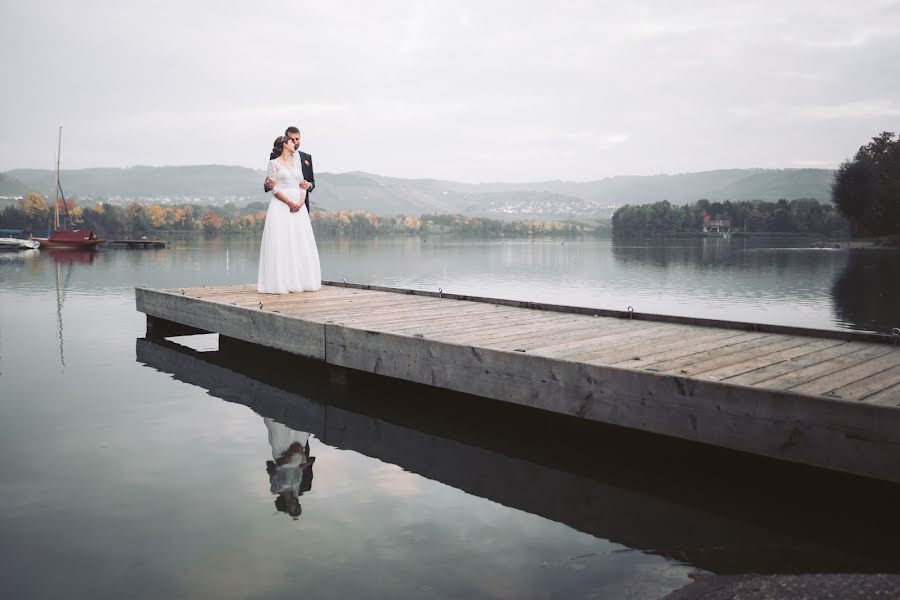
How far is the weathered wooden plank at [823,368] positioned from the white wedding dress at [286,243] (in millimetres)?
9006

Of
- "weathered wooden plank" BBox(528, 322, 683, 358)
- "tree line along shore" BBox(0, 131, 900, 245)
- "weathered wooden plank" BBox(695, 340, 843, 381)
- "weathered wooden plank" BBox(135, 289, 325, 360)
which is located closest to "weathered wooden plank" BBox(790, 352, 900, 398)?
"weathered wooden plank" BBox(695, 340, 843, 381)

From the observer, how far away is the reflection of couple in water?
240 inches

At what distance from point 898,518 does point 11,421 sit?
31.3ft

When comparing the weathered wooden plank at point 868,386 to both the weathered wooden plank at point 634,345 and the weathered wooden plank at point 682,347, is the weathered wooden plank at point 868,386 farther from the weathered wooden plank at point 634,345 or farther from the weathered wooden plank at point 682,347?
the weathered wooden plank at point 634,345

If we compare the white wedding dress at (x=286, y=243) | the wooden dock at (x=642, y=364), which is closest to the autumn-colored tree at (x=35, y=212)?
the white wedding dress at (x=286, y=243)

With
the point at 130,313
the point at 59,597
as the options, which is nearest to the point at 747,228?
the point at 130,313

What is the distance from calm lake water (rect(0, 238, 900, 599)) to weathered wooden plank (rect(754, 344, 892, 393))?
1025mm

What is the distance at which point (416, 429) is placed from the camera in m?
8.44

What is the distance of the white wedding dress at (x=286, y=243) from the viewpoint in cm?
1298

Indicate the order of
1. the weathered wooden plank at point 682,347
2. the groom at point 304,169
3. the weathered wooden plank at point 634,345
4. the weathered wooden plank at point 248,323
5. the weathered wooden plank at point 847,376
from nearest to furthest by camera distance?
the weathered wooden plank at point 847,376
the weathered wooden plank at point 682,347
the weathered wooden plank at point 634,345
the weathered wooden plank at point 248,323
the groom at point 304,169

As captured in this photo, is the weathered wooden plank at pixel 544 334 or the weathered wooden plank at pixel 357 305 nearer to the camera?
the weathered wooden plank at pixel 544 334

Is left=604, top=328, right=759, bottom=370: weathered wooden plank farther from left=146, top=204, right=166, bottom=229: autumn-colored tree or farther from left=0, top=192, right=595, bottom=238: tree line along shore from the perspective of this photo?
left=146, top=204, right=166, bottom=229: autumn-colored tree

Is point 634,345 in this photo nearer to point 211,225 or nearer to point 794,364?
point 794,364

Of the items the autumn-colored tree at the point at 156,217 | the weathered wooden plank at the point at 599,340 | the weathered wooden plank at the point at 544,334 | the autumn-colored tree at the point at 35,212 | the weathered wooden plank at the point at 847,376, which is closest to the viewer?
the weathered wooden plank at the point at 847,376
